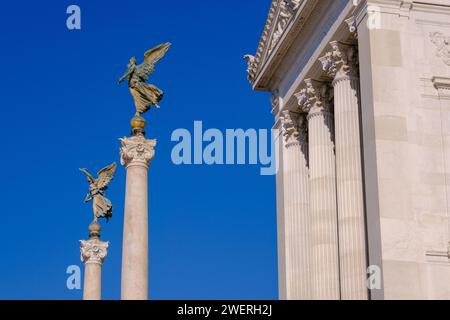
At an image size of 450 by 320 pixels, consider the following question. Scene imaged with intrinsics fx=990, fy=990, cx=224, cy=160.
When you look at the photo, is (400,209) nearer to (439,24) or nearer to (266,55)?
(439,24)

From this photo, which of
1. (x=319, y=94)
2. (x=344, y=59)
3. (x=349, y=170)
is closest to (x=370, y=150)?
(x=349, y=170)

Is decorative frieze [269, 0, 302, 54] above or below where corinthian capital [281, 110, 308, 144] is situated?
above

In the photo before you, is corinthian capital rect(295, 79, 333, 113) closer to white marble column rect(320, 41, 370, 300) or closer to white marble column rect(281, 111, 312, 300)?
white marble column rect(320, 41, 370, 300)

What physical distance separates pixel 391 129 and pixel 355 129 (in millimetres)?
4415

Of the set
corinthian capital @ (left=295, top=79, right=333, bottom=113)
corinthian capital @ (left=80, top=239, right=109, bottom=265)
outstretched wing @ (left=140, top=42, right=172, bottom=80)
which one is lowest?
corinthian capital @ (left=80, top=239, right=109, bottom=265)

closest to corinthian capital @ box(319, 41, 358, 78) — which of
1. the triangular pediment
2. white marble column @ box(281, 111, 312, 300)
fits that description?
the triangular pediment

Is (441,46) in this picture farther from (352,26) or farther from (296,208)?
(296,208)

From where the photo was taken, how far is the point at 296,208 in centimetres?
4866

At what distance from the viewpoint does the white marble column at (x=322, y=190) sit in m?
44.3

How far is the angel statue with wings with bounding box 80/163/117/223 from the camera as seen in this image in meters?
61.3

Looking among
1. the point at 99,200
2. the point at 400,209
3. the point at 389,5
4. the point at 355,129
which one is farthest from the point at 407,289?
the point at 99,200

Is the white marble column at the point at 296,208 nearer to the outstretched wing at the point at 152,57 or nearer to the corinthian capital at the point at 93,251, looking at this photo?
the outstretched wing at the point at 152,57

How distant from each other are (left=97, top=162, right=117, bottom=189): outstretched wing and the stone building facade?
16212 millimetres
